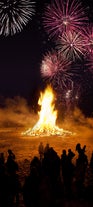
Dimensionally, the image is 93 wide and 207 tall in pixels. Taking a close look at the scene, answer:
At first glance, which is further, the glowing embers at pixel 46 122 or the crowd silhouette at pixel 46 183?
the glowing embers at pixel 46 122

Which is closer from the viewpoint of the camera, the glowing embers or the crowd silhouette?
the crowd silhouette

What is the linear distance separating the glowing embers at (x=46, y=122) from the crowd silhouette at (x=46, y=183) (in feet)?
55.6

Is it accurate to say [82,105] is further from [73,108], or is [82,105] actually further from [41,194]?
[41,194]

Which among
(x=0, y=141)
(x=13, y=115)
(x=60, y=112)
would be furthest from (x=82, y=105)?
(x=0, y=141)

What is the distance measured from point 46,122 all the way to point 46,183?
23.5m

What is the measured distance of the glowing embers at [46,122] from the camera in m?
29.9

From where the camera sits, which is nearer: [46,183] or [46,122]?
[46,183]

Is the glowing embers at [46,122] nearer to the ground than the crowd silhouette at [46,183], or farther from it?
farther from it

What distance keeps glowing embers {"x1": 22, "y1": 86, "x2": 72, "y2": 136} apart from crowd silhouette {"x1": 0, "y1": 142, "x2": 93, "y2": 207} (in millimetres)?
16932

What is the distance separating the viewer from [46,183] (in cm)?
820

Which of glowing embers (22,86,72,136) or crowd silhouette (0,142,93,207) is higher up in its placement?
glowing embers (22,86,72,136)

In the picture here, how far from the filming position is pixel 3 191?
9180mm

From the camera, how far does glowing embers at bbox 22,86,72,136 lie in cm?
2988

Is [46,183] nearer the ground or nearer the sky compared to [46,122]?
nearer the ground
